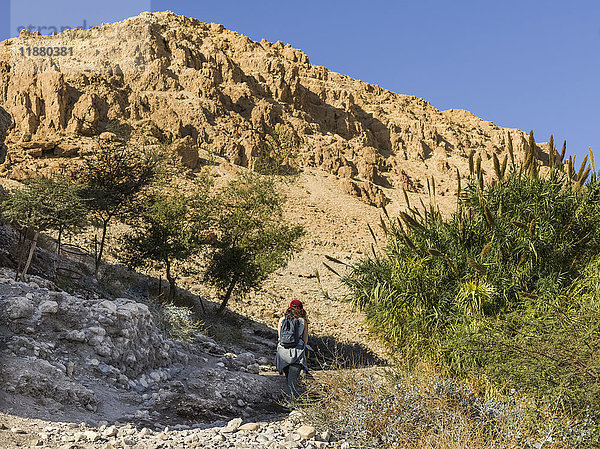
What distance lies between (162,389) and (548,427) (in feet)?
16.0

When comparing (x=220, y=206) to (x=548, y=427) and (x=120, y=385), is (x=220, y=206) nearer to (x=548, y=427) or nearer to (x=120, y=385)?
(x=120, y=385)

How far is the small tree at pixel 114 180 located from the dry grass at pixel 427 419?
37.1 feet

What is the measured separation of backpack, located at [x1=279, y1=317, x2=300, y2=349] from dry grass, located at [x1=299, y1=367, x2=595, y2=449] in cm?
126

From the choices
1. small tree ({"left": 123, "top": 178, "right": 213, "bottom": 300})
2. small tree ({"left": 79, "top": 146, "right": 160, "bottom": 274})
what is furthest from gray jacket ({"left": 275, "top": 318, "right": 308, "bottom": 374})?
small tree ({"left": 79, "top": 146, "right": 160, "bottom": 274})

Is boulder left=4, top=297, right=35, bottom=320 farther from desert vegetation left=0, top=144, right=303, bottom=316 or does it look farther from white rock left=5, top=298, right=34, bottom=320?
desert vegetation left=0, top=144, right=303, bottom=316

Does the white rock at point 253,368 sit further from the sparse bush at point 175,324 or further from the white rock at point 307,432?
the white rock at point 307,432

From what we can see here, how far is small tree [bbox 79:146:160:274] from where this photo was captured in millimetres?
15249

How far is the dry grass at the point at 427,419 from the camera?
4828 millimetres

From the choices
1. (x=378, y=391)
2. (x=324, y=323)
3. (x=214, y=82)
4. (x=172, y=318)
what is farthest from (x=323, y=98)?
(x=378, y=391)

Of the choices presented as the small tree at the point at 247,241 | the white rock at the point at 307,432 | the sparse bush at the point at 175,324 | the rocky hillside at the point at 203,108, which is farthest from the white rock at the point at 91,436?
the rocky hillside at the point at 203,108

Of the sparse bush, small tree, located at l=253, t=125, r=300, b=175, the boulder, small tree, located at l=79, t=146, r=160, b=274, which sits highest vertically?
small tree, located at l=253, t=125, r=300, b=175

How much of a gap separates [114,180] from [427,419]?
13112 mm

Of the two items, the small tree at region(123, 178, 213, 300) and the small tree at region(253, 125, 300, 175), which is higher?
the small tree at region(253, 125, 300, 175)

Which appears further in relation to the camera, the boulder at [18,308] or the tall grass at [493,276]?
the tall grass at [493,276]
